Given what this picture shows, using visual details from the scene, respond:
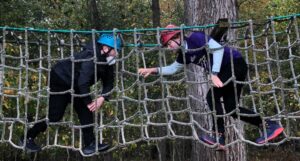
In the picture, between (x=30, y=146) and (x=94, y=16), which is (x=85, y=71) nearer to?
(x=30, y=146)

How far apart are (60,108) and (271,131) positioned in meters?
1.31

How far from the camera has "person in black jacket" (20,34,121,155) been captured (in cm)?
300

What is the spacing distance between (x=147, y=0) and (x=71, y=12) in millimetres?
1645

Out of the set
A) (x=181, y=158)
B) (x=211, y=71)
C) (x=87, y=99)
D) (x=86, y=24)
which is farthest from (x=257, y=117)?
(x=86, y=24)

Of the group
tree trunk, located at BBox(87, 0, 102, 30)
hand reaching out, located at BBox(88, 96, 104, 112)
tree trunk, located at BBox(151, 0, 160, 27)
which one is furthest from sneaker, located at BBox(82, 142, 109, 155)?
tree trunk, located at BBox(151, 0, 160, 27)

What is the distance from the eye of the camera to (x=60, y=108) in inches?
125

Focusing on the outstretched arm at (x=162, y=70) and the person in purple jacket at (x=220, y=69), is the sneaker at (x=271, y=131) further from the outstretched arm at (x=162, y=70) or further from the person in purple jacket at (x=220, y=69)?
the outstretched arm at (x=162, y=70)

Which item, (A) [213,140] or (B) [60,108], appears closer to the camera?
(A) [213,140]

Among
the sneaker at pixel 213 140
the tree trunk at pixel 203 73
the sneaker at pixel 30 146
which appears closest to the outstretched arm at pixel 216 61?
the sneaker at pixel 213 140

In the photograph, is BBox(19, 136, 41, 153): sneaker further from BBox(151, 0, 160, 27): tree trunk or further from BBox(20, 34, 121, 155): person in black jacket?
BBox(151, 0, 160, 27): tree trunk

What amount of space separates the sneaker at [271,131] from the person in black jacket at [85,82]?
3.04 feet

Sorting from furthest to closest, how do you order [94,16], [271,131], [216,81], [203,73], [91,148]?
[94,16]
[203,73]
[91,148]
[271,131]
[216,81]

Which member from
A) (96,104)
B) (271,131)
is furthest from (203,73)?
(96,104)

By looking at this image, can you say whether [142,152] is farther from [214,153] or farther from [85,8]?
[214,153]
